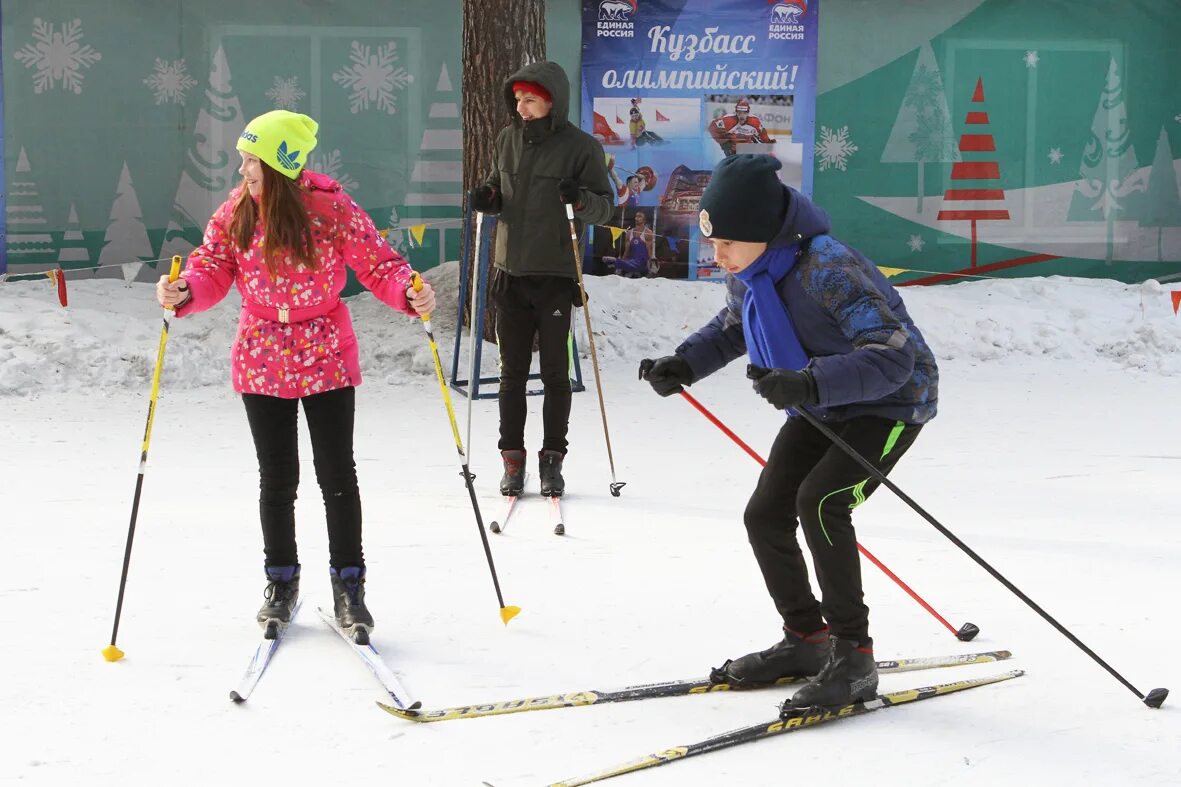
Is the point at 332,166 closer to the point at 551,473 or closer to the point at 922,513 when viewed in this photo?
the point at 551,473

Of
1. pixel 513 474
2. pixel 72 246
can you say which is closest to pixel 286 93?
pixel 72 246

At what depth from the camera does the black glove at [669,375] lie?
3.76 meters

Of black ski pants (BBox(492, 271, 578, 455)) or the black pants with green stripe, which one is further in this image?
black ski pants (BBox(492, 271, 578, 455))

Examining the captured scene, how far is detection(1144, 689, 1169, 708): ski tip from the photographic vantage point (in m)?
3.68

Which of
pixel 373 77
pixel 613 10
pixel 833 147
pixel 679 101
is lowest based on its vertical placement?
pixel 833 147

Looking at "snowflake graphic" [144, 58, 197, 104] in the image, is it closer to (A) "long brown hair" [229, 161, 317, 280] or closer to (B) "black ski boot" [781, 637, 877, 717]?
(A) "long brown hair" [229, 161, 317, 280]

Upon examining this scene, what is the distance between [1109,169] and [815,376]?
10.7 meters

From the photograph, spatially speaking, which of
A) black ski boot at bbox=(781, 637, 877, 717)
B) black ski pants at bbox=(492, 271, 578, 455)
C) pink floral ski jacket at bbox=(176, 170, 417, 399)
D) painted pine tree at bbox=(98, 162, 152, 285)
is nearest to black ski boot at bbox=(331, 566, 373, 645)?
pink floral ski jacket at bbox=(176, 170, 417, 399)

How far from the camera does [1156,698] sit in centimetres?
368

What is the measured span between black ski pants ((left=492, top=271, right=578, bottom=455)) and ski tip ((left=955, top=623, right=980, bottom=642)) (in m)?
2.48

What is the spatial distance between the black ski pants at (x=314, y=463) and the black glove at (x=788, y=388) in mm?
1467

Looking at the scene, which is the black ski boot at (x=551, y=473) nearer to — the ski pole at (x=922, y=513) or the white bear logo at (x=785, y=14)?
the ski pole at (x=922, y=513)

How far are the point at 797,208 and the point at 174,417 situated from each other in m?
5.49

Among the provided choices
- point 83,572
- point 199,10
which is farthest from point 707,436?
point 199,10
